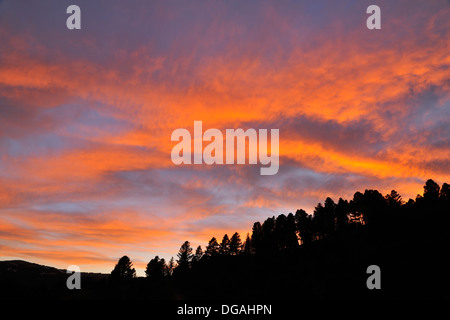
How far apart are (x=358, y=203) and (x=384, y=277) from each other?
42.3 metres

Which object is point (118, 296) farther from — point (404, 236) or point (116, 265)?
point (404, 236)

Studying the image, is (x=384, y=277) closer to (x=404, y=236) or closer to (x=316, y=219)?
(x=404, y=236)

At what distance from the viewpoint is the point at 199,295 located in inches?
Result: 2589

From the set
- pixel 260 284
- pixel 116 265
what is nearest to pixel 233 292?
pixel 260 284

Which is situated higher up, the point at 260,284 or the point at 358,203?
the point at 358,203

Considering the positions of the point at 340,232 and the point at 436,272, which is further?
the point at 340,232

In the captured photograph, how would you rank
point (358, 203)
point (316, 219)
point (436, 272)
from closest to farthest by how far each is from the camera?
point (436, 272)
point (358, 203)
point (316, 219)

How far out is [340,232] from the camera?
79000 mm

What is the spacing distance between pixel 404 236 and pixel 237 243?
5631cm
